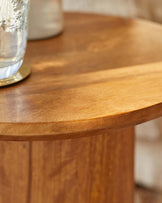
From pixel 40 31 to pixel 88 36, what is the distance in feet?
0.34

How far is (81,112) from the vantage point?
0.51 m

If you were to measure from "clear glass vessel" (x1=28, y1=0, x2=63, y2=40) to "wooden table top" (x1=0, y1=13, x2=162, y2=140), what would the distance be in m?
0.02

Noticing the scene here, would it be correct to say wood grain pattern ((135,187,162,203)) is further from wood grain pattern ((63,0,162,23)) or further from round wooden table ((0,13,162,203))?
wood grain pattern ((63,0,162,23))

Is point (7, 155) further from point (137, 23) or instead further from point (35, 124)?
point (137, 23)

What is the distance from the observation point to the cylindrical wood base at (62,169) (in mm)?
682

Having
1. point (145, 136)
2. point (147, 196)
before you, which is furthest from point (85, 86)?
point (147, 196)

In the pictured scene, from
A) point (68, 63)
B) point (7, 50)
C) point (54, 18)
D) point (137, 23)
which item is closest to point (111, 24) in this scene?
point (137, 23)

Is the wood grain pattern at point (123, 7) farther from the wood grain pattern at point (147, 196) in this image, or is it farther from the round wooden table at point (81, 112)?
the wood grain pattern at point (147, 196)

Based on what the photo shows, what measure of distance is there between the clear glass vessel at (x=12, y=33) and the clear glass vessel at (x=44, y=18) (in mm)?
203

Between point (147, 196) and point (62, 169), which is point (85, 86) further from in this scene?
point (147, 196)

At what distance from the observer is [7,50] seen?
569mm

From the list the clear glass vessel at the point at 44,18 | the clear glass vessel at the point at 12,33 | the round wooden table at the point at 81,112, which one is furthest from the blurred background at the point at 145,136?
the clear glass vessel at the point at 12,33

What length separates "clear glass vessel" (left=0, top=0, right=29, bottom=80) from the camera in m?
0.54

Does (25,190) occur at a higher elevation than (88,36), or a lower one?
lower
